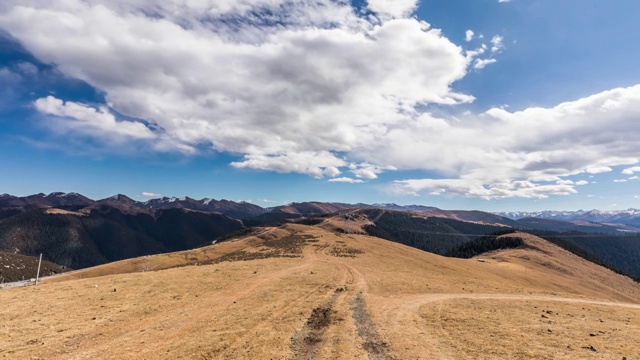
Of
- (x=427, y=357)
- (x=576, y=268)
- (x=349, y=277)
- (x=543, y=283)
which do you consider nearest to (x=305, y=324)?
(x=427, y=357)

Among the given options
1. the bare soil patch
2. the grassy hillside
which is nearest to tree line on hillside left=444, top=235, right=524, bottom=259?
the bare soil patch

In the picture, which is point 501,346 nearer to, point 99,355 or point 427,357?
point 427,357

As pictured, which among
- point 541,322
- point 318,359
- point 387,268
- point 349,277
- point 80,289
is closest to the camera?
point 318,359

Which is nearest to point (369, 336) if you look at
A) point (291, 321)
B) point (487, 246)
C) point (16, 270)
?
point (291, 321)

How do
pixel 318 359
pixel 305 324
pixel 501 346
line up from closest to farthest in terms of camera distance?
1. pixel 318 359
2. pixel 501 346
3. pixel 305 324

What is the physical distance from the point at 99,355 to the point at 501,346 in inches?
817

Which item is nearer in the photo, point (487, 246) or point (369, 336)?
point (369, 336)

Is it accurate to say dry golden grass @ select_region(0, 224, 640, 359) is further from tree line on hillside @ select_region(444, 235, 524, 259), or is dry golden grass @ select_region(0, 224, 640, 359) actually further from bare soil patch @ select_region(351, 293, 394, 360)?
tree line on hillside @ select_region(444, 235, 524, 259)

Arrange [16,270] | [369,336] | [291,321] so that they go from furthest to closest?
1. [16,270]
2. [291,321]
3. [369,336]

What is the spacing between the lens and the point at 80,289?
31047 millimetres

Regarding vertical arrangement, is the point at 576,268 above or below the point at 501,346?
below

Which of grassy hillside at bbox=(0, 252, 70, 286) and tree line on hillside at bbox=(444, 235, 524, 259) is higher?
tree line on hillside at bbox=(444, 235, 524, 259)

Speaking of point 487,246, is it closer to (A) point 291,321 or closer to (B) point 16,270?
(A) point 291,321

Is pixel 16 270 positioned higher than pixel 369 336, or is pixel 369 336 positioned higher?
pixel 369 336
